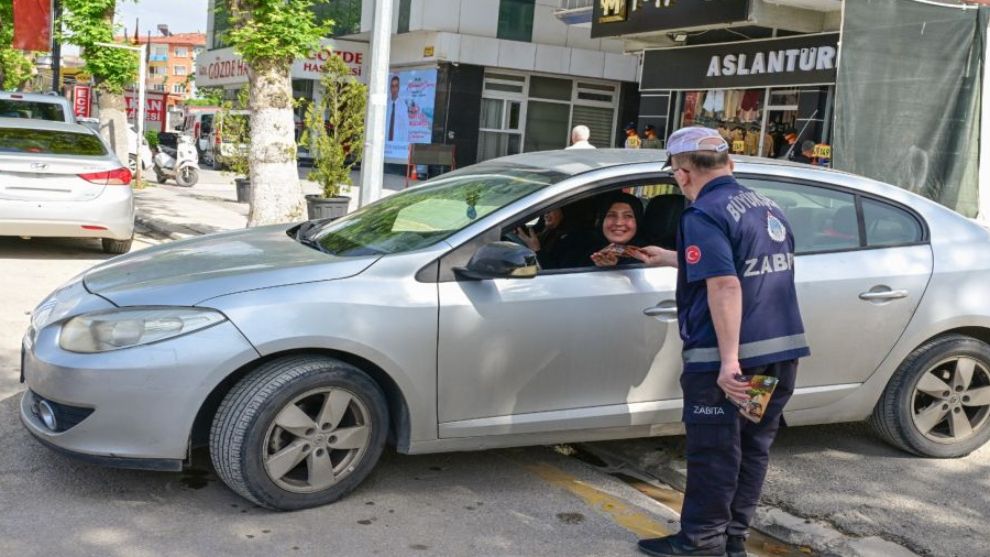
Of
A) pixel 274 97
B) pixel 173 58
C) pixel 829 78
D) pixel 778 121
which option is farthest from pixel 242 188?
pixel 173 58

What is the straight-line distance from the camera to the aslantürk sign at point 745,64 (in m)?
16.7

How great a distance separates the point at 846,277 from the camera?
470cm

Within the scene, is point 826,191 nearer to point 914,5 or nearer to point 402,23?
point 914,5

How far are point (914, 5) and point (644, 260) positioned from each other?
29.7ft

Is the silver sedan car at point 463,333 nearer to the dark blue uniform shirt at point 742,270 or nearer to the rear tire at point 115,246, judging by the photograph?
the dark blue uniform shirt at point 742,270

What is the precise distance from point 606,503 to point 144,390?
200 cm

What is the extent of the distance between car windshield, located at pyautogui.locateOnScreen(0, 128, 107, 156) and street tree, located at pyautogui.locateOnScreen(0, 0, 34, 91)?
75.7 ft

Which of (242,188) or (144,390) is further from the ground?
(144,390)

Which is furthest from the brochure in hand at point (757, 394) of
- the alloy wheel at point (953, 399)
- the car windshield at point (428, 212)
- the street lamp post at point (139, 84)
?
the street lamp post at point (139, 84)

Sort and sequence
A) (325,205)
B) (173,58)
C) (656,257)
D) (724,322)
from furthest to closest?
(173,58) → (325,205) → (656,257) → (724,322)

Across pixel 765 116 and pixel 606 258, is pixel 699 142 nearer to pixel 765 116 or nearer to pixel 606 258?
pixel 606 258

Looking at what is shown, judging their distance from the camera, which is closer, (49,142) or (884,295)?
(884,295)

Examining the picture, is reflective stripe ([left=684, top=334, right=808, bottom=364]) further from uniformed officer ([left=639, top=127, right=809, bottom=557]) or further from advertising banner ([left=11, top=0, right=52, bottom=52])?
advertising banner ([left=11, top=0, right=52, bottom=52])

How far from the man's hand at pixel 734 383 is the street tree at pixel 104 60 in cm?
1794
